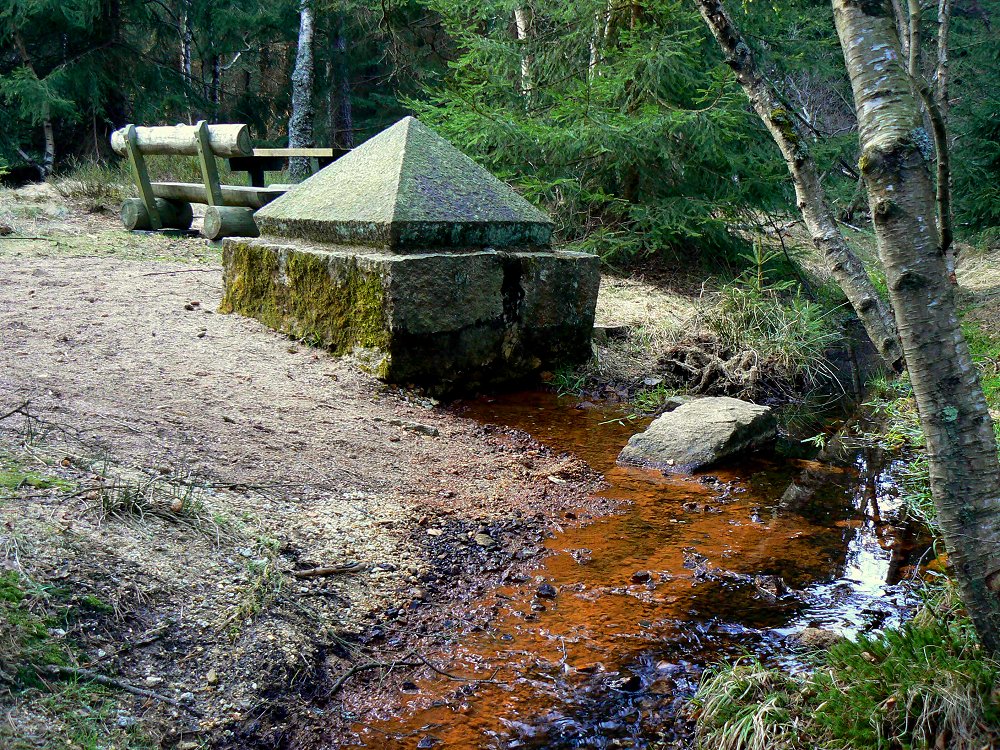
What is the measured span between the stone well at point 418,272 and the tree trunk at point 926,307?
10.9ft

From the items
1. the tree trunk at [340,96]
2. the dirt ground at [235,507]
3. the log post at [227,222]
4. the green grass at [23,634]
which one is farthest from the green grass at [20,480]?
the tree trunk at [340,96]

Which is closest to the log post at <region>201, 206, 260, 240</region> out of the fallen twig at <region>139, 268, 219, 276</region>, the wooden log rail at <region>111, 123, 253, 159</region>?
the wooden log rail at <region>111, 123, 253, 159</region>

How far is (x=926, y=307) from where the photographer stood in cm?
201

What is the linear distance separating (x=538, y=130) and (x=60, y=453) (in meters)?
6.83

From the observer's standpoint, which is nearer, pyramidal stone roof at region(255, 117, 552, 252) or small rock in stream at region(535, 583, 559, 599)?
small rock in stream at region(535, 583, 559, 599)

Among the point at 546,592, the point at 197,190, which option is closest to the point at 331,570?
the point at 546,592

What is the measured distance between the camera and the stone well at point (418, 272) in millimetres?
5125

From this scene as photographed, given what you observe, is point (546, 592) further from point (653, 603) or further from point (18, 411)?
point (18, 411)

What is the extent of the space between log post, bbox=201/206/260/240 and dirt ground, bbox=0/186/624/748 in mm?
3142

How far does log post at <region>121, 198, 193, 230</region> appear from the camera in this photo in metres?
9.73

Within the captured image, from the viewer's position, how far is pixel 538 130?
8.94 metres

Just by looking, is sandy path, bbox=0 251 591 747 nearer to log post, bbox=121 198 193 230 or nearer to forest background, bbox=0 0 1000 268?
forest background, bbox=0 0 1000 268

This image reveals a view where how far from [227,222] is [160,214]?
1.42 metres

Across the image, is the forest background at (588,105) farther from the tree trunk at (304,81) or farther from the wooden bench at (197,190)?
the wooden bench at (197,190)
